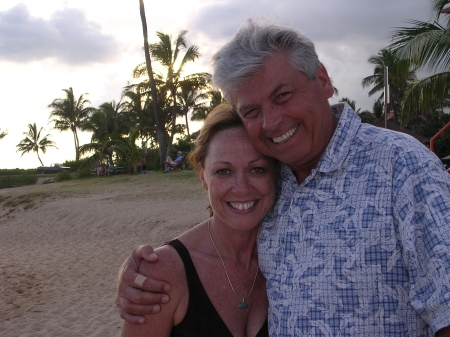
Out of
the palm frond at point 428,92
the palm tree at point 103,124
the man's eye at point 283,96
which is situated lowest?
the man's eye at point 283,96

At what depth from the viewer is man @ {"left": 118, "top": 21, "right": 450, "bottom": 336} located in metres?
1.46

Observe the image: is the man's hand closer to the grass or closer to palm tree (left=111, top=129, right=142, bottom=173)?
the grass

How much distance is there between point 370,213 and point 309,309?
1.36 feet

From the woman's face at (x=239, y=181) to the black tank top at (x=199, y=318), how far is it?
1.06 feet

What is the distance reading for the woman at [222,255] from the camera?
2.06 m

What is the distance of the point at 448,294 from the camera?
134 centimetres

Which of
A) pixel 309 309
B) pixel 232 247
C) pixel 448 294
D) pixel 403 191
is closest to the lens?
pixel 448 294

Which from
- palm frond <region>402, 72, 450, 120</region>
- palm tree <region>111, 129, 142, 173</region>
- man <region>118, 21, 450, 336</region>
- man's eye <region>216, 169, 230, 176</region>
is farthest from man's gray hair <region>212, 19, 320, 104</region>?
palm tree <region>111, 129, 142, 173</region>

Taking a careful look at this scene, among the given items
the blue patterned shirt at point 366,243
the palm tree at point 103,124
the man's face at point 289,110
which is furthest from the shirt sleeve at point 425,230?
the palm tree at point 103,124

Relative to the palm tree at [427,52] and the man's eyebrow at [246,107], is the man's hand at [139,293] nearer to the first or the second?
the man's eyebrow at [246,107]

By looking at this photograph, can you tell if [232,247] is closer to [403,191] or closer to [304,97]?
[304,97]

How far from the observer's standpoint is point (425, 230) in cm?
142

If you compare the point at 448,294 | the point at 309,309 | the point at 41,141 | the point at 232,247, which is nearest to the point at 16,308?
the point at 232,247

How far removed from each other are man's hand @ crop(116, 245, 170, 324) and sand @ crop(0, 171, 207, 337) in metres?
4.59
